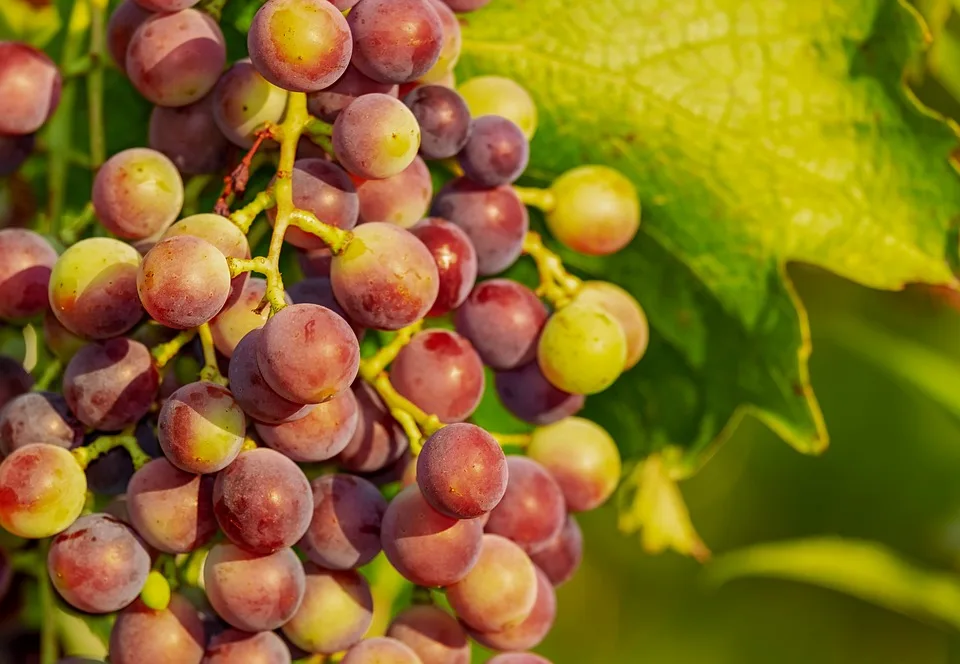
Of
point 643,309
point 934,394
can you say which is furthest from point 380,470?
point 934,394

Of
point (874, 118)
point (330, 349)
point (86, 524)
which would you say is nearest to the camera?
point (330, 349)

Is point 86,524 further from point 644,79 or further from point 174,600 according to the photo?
point 644,79

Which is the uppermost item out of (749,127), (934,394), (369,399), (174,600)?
(749,127)

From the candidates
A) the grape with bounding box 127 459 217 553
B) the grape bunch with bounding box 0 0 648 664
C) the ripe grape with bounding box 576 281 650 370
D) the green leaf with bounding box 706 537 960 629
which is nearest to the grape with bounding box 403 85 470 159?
the grape bunch with bounding box 0 0 648 664

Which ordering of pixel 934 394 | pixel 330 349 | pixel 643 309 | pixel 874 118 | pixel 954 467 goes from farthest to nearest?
pixel 954 467 → pixel 934 394 → pixel 643 309 → pixel 874 118 → pixel 330 349

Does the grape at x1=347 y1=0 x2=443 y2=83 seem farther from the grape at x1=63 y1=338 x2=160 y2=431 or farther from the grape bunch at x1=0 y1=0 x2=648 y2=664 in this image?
the grape at x1=63 y1=338 x2=160 y2=431

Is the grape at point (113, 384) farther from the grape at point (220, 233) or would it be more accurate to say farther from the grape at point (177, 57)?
the grape at point (177, 57)
